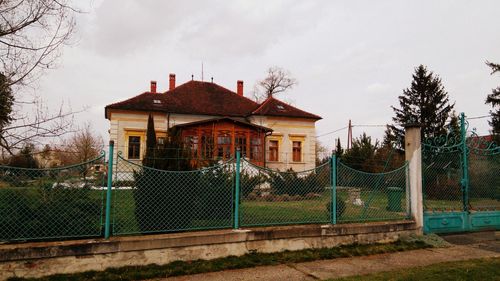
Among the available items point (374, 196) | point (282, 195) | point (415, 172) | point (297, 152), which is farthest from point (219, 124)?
point (282, 195)

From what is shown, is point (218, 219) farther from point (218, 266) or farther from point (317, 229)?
point (317, 229)

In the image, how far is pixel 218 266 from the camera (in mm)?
5191

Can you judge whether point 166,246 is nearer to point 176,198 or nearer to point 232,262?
point 176,198

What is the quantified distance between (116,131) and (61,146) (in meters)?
18.0

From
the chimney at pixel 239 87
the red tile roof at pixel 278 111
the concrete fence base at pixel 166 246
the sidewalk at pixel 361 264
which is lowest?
the sidewalk at pixel 361 264

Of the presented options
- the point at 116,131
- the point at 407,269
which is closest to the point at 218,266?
the point at 407,269

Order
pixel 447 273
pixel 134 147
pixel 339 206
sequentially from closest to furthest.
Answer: pixel 447 273 < pixel 339 206 < pixel 134 147

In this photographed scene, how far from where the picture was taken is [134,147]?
2420 cm

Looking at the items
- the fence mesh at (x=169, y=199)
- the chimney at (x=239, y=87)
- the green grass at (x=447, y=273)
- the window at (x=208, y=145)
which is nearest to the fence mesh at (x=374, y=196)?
the green grass at (x=447, y=273)

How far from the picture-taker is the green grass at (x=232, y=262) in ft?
15.1

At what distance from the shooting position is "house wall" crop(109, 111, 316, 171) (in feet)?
78.2

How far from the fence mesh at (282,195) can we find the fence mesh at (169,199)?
0.43 m

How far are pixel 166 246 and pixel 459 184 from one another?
699 centimetres

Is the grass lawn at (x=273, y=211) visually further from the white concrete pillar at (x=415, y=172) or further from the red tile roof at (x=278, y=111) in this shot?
the red tile roof at (x=278, y=111)
